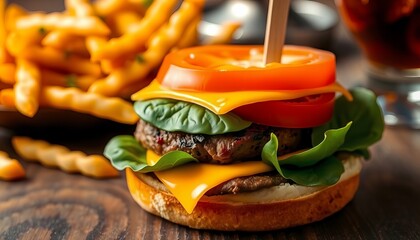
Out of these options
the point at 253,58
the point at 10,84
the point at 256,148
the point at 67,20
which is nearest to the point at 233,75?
the point at 256,148

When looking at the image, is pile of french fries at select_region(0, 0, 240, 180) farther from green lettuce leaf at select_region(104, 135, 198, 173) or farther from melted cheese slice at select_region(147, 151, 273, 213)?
melted cheese slice at select_region(147, 151, 273, 213)

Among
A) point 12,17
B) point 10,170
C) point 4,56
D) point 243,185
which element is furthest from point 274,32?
point 12,17

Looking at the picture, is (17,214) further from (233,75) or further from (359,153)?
(359,153)

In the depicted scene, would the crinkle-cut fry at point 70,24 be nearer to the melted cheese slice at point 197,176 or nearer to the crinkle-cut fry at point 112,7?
the crinkle-cut fry at point 112,7

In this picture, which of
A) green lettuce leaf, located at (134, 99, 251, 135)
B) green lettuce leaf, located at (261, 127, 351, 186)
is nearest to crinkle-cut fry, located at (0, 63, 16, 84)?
green lettuce leaf, located at (134, 99, 251, 135)

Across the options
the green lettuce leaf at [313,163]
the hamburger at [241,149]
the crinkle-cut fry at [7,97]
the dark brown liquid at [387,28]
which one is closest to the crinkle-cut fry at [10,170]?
the crinkle-cut fry at [7,97]

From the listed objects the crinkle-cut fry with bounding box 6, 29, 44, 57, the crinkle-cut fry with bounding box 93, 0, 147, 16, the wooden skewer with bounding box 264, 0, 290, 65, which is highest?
the wooden skewer with bounding box 264, 0, 290, 65
